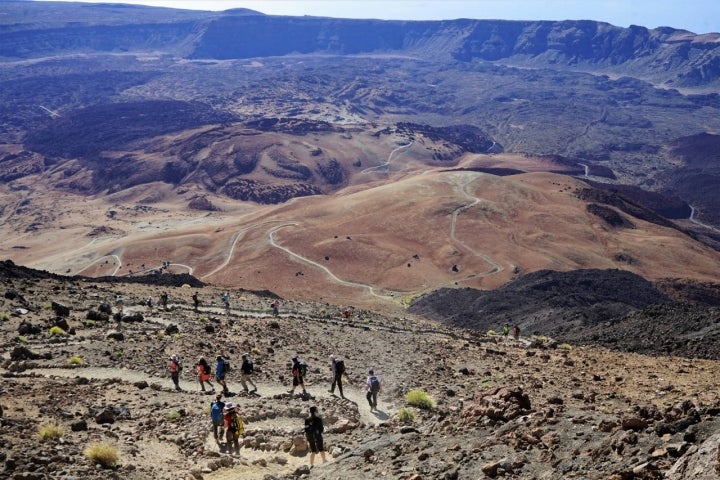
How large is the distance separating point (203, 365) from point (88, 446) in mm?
6446

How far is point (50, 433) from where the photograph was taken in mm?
14016

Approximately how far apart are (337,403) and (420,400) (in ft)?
7.96

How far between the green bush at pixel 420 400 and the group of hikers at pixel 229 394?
1.09 metres

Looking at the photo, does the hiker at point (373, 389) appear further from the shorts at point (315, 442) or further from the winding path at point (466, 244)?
the winding path at point (466, 244)

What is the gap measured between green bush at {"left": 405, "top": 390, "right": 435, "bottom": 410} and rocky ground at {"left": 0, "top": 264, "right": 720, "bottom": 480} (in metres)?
0.30

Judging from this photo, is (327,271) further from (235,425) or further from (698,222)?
(698,222)

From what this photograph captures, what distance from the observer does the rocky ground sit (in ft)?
36.3

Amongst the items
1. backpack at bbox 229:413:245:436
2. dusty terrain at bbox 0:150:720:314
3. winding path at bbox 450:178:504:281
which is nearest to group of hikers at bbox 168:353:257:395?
backpack at bbox 229:413:245:436

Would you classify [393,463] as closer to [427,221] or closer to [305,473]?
[305,473]

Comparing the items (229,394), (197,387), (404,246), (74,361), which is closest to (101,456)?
(229,394)

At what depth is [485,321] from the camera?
48125 millimetres

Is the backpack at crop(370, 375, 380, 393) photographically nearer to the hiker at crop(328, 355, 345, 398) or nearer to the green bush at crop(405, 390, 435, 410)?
Result: the green bush at crop(405, 390, 435, 410)

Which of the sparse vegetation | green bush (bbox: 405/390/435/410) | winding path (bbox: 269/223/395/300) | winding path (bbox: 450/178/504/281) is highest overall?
the sparse vegetation

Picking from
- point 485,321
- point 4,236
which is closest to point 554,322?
point 485,321
